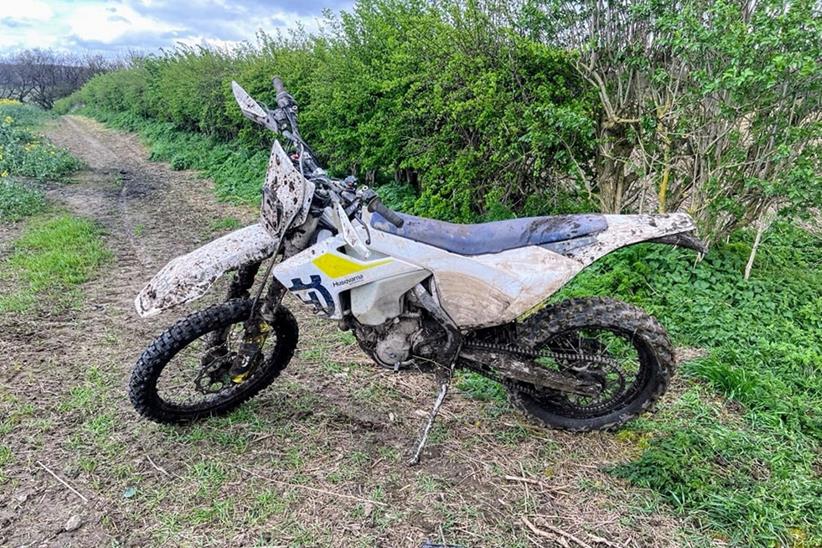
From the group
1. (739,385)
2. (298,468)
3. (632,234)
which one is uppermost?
(632,234)

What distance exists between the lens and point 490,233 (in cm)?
233

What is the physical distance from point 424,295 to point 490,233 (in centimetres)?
39

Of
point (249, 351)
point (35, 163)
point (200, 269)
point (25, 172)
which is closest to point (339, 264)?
point (200, 269)

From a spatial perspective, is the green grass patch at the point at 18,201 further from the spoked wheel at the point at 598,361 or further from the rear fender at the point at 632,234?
the rear fender at the point at 632,234

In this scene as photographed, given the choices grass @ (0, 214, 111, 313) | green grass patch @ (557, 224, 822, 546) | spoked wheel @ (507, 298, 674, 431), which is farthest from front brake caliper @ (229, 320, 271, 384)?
grass @ (0, 214, 111, 313)

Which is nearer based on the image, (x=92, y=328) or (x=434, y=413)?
Answer: (x=434, y=413)

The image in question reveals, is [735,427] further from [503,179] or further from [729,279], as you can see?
[503,179]

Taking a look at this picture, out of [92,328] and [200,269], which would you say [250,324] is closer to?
[200,269]

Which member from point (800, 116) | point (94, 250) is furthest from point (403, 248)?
point (94, 250)

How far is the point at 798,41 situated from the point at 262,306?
133 inches

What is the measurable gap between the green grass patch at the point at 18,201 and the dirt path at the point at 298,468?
12.1ft

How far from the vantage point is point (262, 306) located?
2557mm

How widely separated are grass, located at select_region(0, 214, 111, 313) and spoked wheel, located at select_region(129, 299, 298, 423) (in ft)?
6.15

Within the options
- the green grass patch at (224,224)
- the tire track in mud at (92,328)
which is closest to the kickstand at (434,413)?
the tire track in mud at (92,328)
